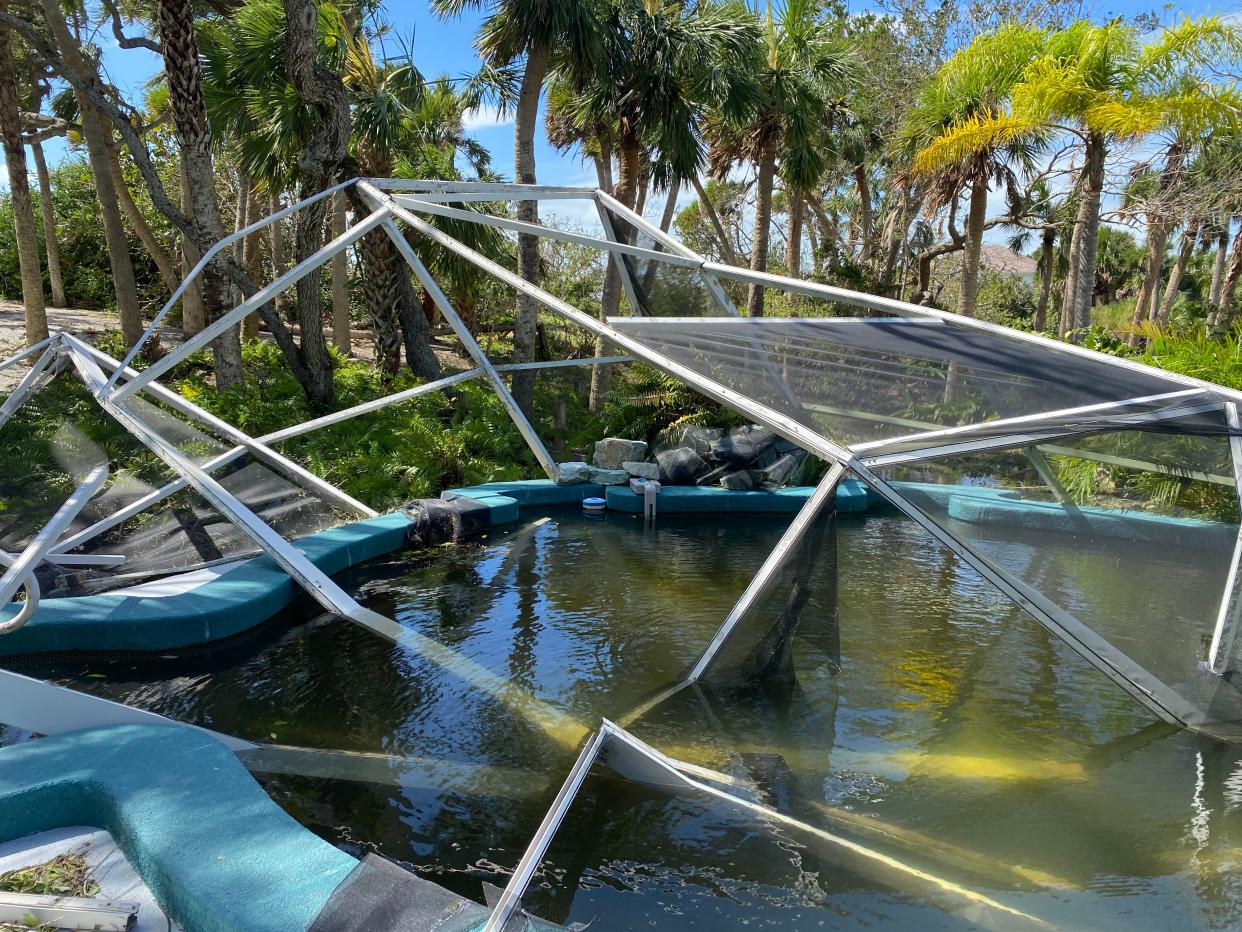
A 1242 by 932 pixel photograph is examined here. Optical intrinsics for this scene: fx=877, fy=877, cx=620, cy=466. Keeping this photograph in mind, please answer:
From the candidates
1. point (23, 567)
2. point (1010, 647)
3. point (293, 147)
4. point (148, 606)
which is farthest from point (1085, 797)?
point (293, 147)

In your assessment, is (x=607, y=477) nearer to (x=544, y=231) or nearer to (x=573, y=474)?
(x=573, y=474)

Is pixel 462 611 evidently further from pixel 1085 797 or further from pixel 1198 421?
pixel 1198 421

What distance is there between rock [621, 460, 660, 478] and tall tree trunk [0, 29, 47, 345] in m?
9.78

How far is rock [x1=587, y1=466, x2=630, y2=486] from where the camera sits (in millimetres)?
12387

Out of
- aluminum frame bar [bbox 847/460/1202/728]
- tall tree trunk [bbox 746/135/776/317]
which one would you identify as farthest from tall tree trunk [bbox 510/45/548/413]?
aluminum frame bar [bbox 847/460/1202/728]

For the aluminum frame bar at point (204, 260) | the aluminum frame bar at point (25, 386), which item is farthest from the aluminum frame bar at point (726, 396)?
the aluminum frame bar at point (25, 386)

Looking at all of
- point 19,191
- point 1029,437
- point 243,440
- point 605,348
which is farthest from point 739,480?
point 19,191

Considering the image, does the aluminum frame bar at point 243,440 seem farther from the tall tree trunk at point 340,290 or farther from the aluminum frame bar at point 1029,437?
the tall tree trunk at point 340,290

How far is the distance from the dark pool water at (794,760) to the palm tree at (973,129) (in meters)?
10.3

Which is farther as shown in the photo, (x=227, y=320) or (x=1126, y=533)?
(x=227, y=320)

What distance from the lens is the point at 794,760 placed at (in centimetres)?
475

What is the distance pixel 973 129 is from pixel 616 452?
785 centimetres

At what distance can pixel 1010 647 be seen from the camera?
21.1ft

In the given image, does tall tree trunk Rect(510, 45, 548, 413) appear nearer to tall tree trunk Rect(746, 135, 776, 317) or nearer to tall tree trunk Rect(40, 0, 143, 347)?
tall tree trunk Rect(746, 135, 776, 317)
